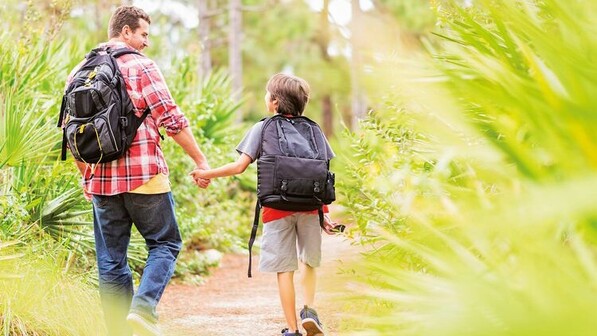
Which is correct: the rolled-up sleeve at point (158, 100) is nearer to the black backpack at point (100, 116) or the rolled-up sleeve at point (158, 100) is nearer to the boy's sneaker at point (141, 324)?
the black backpack at point (100, 116)

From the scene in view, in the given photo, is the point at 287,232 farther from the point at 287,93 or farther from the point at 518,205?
the point at 518,205

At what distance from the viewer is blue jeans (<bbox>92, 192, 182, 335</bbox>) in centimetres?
471

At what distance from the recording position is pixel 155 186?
4734 millimetres

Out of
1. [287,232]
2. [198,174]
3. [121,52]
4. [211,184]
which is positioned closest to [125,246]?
[198,174]

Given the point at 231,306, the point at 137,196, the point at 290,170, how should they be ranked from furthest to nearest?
the point at 231,306 < the point at 290,170 < the point at 137,196

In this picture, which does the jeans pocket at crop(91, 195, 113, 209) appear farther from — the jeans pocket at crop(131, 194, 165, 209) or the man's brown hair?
the man's brown hair

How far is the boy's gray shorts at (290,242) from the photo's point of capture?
513 cm

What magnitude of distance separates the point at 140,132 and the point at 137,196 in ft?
1.11

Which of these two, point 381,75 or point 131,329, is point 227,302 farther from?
point 381,75

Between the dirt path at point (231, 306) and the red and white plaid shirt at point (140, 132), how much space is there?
108 centimetres

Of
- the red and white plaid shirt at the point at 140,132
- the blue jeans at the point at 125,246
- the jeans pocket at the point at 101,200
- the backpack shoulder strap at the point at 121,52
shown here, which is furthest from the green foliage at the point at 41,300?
the backpack shoulder strap at the point at 121,52

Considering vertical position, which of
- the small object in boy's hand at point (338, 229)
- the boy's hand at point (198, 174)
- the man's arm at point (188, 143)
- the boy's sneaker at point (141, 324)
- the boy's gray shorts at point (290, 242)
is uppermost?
the man's arm at point (188, 143)

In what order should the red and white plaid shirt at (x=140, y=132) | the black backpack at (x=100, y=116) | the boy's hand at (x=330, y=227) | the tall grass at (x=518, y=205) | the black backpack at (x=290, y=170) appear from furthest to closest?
the boy's hand at (x=330, y=227) < the black backpack at (x=290, y=170) < the red and white plaid shirt at (x=140, y=132) < the black backpack at (x=100, y=116) < the tall grass at (x=518, y=205)

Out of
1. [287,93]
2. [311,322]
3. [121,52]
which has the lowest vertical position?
[311,322]
